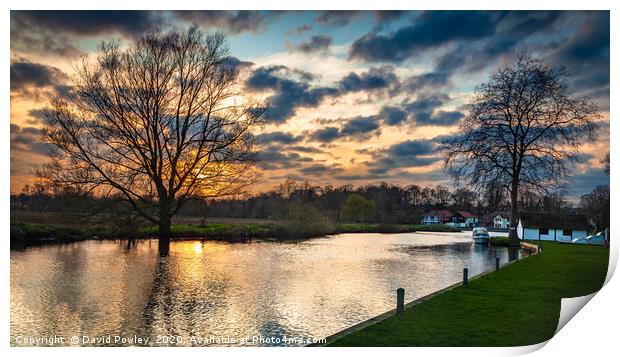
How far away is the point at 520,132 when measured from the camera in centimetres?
1788

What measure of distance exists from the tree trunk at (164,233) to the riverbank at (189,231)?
0.36 meters

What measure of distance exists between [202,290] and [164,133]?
6193 mm

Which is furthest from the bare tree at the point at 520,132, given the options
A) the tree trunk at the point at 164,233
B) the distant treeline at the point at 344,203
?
the tree trunk at the point at 164,233

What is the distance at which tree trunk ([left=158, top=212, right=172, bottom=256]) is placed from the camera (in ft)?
45.7

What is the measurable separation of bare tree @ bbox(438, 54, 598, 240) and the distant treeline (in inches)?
30.8

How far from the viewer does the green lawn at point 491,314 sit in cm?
701

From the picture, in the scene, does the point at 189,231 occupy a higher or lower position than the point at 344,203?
lower

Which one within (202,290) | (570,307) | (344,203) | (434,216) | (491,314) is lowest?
(570,307)

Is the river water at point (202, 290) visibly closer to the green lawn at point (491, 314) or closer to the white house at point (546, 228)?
the green lawn at point (491, 314)

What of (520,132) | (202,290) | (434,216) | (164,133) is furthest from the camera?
(434,216)

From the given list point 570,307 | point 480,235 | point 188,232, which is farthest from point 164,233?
point 480,235

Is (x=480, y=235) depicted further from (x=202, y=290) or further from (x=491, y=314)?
(x=202, y=290)

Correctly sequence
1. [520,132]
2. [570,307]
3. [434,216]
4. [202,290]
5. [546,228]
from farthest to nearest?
[546,228] < [434,216] < [520,132] < [202,290] < [570,307]
